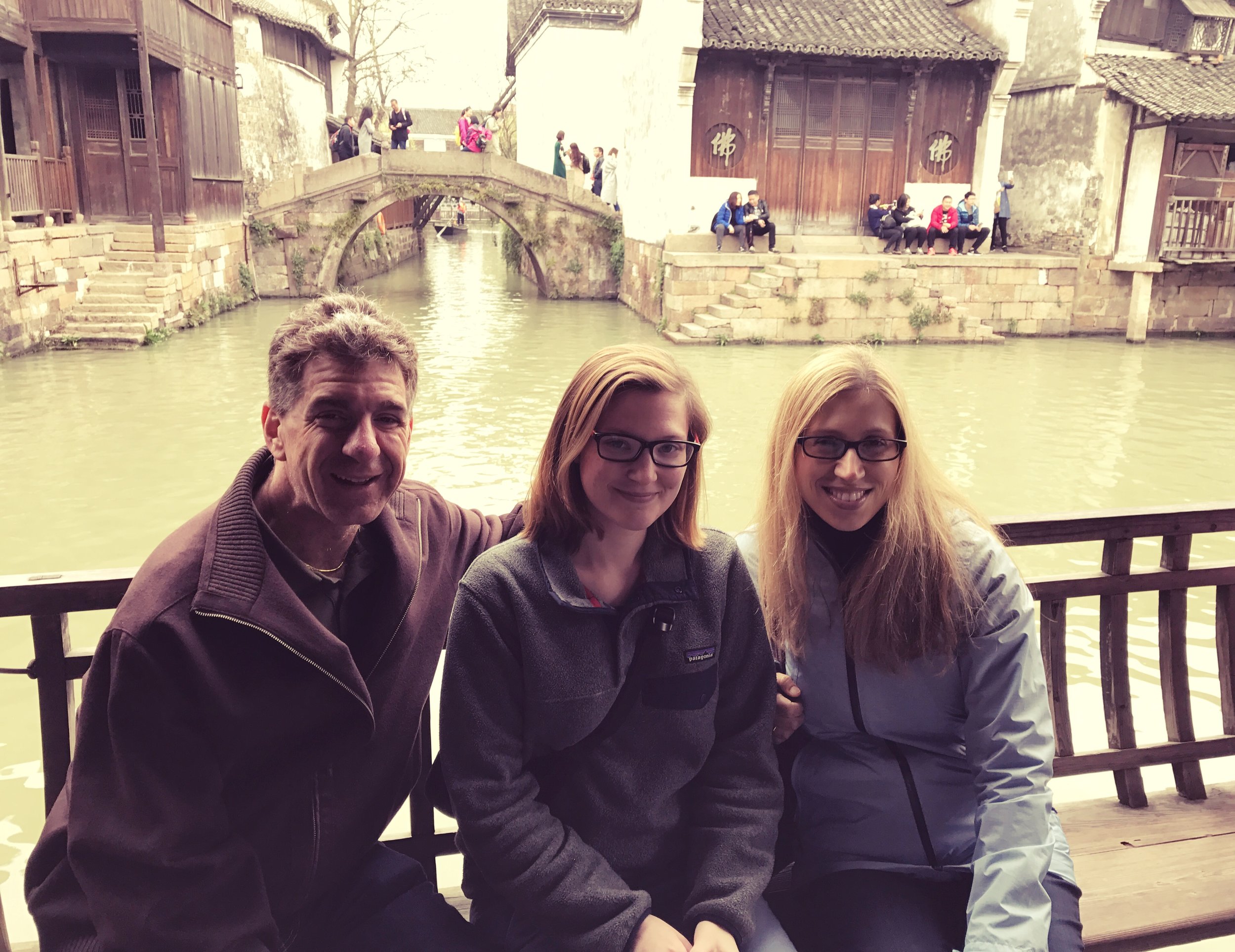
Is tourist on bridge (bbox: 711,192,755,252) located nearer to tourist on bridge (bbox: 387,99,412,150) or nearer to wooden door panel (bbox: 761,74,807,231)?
wooden door panel (bbox: 761,74,807,231)

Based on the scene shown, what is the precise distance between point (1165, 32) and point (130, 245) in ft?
62.4

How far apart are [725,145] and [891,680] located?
17313 millimetres

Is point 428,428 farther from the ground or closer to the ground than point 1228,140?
closer to the ground

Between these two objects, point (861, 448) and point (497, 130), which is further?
point (497, 130)

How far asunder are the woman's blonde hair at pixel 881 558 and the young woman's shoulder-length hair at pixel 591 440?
0.19m

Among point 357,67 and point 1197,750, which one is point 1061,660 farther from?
point 357,67

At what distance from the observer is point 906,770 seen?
1927mm

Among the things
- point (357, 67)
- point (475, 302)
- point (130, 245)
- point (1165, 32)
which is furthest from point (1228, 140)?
→ point (357, 67)

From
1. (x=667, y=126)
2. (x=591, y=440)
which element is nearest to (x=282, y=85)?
(x=667, y=126)

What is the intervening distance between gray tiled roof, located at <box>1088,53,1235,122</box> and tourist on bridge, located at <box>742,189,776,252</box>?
6290 mm

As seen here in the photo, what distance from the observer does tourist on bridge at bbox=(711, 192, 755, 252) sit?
A: 17312 mm

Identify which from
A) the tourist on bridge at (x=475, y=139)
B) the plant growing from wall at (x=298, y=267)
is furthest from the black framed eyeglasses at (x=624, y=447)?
the tourist on bridge at (x=475, y=139)

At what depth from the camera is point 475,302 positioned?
2167 centimetres

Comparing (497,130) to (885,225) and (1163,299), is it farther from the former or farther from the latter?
(1163,299)
